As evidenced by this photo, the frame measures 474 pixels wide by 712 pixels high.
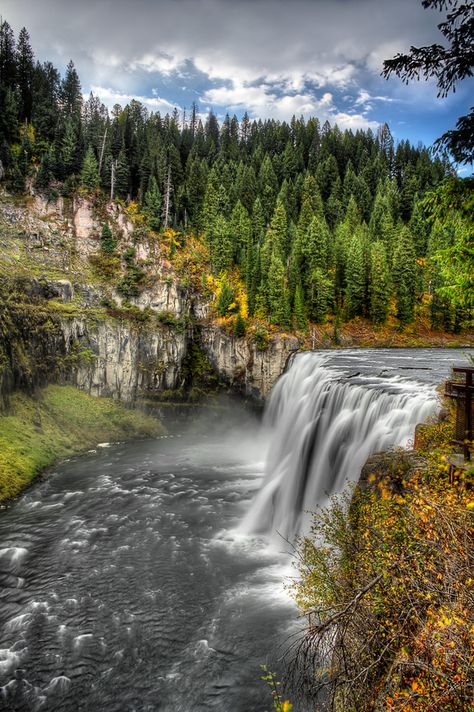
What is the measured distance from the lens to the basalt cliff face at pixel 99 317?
36.0 m

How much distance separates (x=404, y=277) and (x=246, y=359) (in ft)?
86.8

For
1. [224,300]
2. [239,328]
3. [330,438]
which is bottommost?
[330,438]

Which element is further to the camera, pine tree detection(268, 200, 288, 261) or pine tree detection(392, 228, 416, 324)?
pine tree detection(268, 200, 288, 261)

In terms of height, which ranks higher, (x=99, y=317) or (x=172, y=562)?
(x=99, y=317)

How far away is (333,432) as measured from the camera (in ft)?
65.7

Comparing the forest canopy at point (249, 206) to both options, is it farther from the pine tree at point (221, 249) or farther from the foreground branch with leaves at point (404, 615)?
the foreground branch with leaves at point (404, 615)

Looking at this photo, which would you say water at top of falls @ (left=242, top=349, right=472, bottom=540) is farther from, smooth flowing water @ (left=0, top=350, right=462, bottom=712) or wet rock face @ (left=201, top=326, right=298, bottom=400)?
wet rock face @ (left=201, top=326, right=298, bottom=400)

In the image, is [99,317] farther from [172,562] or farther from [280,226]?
[280,226]

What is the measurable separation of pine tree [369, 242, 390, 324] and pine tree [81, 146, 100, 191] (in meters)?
40.1

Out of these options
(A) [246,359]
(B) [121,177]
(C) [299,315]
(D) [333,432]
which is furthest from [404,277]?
(B) [121,177]

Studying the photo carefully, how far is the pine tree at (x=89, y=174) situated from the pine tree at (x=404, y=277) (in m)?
43.7

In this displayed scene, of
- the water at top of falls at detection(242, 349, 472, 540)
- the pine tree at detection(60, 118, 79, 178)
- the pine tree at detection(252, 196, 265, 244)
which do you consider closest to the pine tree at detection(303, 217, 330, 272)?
the pine tree at detection(252, 196, 265, 244)

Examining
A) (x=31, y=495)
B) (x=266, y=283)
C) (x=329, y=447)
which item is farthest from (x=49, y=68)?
(x=329, y=447)

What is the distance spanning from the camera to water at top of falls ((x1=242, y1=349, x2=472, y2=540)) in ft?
55.8
